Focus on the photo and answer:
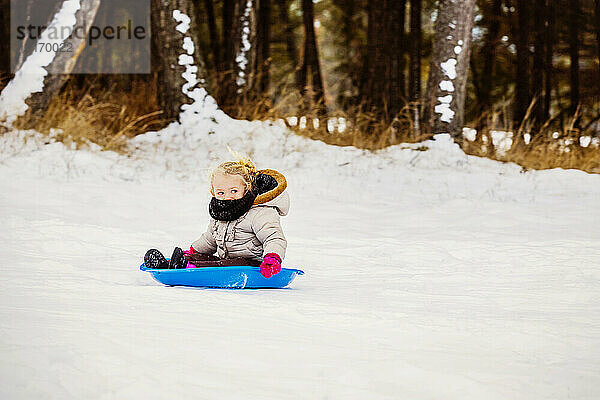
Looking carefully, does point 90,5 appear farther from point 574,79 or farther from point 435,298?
point 574,79

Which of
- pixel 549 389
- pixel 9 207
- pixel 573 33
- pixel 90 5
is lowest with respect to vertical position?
pixel 549 389

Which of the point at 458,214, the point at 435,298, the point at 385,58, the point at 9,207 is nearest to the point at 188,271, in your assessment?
the point at 435,298

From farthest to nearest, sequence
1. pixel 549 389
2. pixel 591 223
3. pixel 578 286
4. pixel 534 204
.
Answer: pixel 534 204 < pixel 591 223 < pixel 578 286 < pixel 549 389

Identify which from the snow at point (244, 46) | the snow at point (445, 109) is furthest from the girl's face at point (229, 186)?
the snow at point (244, 46)

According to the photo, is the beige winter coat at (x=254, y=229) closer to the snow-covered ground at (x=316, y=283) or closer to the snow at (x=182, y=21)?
the snow-covered ground at (x=316, y=283)

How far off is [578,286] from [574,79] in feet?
41.3

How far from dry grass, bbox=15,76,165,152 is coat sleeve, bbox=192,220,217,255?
14.4 feet

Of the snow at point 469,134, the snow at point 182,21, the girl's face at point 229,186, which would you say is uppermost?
the snow at point 182,21

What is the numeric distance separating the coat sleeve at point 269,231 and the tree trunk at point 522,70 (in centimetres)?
1045

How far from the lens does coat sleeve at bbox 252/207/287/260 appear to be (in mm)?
3795

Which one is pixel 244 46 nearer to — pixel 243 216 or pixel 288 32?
pixel 288 32

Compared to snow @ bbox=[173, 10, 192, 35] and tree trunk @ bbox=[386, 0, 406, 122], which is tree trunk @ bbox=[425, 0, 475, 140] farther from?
tree trunk @ bbox=[386, 0, 406, 122]

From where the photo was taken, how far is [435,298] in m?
3.73

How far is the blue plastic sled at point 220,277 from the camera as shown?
12.1 ft
